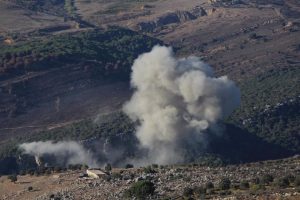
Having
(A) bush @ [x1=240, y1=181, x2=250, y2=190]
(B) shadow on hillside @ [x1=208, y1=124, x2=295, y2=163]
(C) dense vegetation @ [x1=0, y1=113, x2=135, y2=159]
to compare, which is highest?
(A) bush @ [x1=240, y1=181, x2=250, y2=190]

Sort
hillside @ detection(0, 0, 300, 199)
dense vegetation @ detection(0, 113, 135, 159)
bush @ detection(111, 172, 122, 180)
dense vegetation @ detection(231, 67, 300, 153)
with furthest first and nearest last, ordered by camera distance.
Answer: dense vegetation @ detection(231, 67, 300, 153) → dense vegetation @ detection(0, 113, 135, 159) → hillside @ detection(0, 0, 300, 199) → bush @ detection(111, 172, 122, 180)

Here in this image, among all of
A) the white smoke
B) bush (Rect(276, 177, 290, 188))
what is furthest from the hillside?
the white smoke

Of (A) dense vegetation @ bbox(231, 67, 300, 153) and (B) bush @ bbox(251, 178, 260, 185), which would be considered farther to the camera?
(A) dense vegetation @ bbox(231, 67, 300, 153)

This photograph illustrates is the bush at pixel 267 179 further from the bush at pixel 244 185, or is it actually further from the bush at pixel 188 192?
the bush at pixel 188 192

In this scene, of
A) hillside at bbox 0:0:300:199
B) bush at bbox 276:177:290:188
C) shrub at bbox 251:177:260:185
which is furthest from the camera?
hillside at bbox 0:0:300:199

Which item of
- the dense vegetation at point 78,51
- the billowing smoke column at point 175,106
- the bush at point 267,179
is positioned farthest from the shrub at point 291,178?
the dense vegetation at point 78,51

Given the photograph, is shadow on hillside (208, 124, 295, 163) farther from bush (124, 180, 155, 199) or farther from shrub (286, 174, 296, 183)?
bush (124, 180, 155, 199)

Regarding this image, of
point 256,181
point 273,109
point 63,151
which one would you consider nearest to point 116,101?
point 63,151

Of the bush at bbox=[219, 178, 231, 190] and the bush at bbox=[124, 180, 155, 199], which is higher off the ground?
the bush at bbox=[219, 178, 231, 190]
